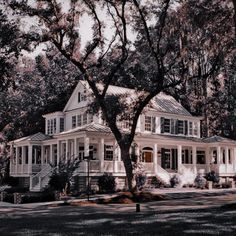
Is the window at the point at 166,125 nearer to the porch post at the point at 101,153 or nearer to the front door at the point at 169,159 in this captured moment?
the front door at the point at 169,159

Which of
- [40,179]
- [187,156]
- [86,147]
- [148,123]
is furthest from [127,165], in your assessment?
[187,156]

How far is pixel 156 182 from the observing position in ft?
126

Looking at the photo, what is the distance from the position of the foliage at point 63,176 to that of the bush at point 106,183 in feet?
7.28

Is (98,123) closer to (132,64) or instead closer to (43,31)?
(43,31)

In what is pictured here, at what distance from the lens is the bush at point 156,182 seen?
1501 inches

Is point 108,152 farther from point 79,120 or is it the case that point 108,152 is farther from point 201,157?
point 201,157

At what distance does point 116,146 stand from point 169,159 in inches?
325

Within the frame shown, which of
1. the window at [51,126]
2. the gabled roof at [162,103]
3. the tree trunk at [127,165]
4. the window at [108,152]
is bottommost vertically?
the tree trunk at [127,165]

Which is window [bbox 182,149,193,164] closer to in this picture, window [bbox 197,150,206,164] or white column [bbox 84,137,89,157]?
window [bbox 197,150,206,164]

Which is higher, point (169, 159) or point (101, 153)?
point (101, 153)

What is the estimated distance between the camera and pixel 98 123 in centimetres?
3862

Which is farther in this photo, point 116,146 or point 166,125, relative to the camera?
point 166,125

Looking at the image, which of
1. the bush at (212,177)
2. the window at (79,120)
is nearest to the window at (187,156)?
the bush at (212,177)

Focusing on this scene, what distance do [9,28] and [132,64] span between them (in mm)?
29579
